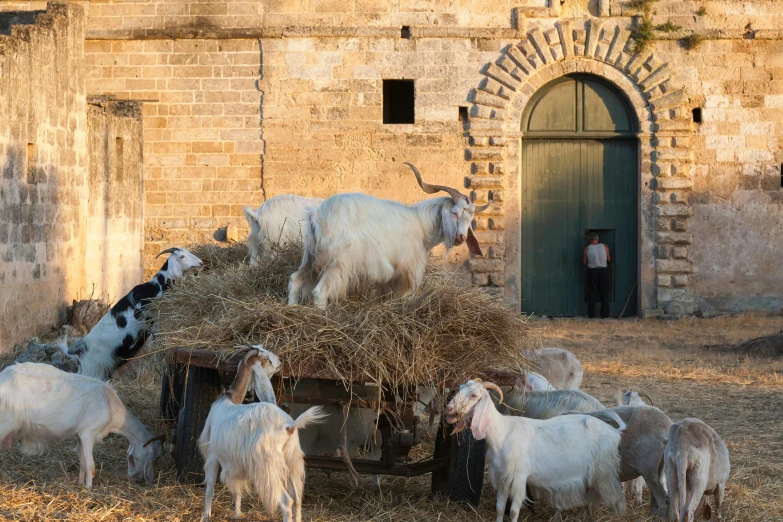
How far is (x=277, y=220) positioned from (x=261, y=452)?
437 cm

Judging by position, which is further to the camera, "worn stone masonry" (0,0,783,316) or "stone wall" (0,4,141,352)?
"worn stone masonry" (0,0,783,316)

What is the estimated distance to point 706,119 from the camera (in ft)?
59.5

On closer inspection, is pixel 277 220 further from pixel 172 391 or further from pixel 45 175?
pixel 45 175

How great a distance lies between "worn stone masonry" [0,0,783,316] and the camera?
1808cm

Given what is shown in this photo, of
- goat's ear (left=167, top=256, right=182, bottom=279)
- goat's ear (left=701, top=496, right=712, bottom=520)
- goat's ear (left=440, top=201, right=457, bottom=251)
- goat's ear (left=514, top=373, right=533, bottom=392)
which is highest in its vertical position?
goat's ear (left=440, top=201, right=457, bottom=251)

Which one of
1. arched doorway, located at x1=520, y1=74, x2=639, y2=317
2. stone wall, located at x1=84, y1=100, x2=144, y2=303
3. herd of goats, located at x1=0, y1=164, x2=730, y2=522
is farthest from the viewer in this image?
arched doorway, located at x1=520, y1=74, x2=639, y2=317

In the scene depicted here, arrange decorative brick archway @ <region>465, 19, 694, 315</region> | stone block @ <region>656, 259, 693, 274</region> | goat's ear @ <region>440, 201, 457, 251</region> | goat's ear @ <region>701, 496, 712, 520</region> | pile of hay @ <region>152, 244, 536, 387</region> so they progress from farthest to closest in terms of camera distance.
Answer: stone block @ <region>656, 259, 693, 274</region> → decorative brick archway @ <region>465, 19, 694, 315</region> → goat's ear @ <region>440, 201, 457, 251</region> → goat's ear @ <region>701, 496, 712, 520</region> → pile of hay @ <region>152, 244, 536, 387</region>

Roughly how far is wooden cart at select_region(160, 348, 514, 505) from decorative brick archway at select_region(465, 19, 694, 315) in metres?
12.0

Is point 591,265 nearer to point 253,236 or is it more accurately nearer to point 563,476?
point 253,236

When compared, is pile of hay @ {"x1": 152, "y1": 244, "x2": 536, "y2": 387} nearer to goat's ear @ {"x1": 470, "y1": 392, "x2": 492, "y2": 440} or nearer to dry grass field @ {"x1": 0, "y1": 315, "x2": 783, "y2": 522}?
goat's ear @ {"x1": 470, "y1": 392, "x2": 492, "y2": 440}

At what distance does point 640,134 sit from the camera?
1812cm

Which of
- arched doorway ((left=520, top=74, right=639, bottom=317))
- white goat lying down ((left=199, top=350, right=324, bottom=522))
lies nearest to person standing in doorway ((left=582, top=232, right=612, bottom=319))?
arched doorway ((left=520, top=74, right=639, bottom=317))

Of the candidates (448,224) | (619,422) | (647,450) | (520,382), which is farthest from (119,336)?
(647,450)

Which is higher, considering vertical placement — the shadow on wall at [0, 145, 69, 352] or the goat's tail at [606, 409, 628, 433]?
the shadow on wall at [0, 145, 69, 352]
